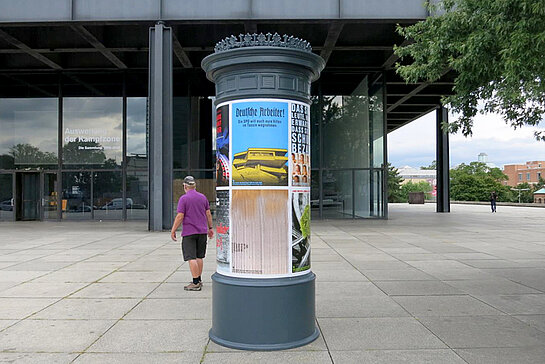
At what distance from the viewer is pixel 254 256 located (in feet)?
14.6

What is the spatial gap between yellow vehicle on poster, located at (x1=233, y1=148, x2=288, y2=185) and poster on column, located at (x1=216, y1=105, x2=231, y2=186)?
19 centimetres

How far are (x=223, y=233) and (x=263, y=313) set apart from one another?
881 millimetres

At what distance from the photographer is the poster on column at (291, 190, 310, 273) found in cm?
455

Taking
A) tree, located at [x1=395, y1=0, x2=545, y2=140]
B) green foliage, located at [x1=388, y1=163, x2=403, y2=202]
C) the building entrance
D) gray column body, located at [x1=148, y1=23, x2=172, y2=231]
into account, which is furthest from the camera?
green foliage, located at [x1=388, y1=163, x2=403, y2=202]

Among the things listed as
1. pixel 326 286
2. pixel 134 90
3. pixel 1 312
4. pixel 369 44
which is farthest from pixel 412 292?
pixel 134 90

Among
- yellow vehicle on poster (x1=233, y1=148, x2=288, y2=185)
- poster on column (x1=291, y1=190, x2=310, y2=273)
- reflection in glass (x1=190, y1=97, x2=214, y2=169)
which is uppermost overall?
reflection in glass (x1=190, y1=97, x2=214, y2=169)

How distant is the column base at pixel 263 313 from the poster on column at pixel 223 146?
1011 mm

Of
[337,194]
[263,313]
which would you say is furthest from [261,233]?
[337,194]

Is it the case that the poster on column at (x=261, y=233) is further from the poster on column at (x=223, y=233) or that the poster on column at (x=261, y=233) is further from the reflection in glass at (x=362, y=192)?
the reflection in glass at (x=362, y=192)

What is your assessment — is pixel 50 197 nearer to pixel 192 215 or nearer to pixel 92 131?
pixel 92 131

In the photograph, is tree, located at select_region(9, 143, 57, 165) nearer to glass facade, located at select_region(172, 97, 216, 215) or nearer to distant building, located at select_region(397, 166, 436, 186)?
glass facade, located at select_region(172, 97, 216, 215)

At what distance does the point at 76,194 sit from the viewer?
2206 centimetres

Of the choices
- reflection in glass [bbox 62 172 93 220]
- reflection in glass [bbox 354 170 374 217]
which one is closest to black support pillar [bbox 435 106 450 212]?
reflection in glass [bbox 354 170 374 217]

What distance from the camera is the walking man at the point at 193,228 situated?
685 cm
